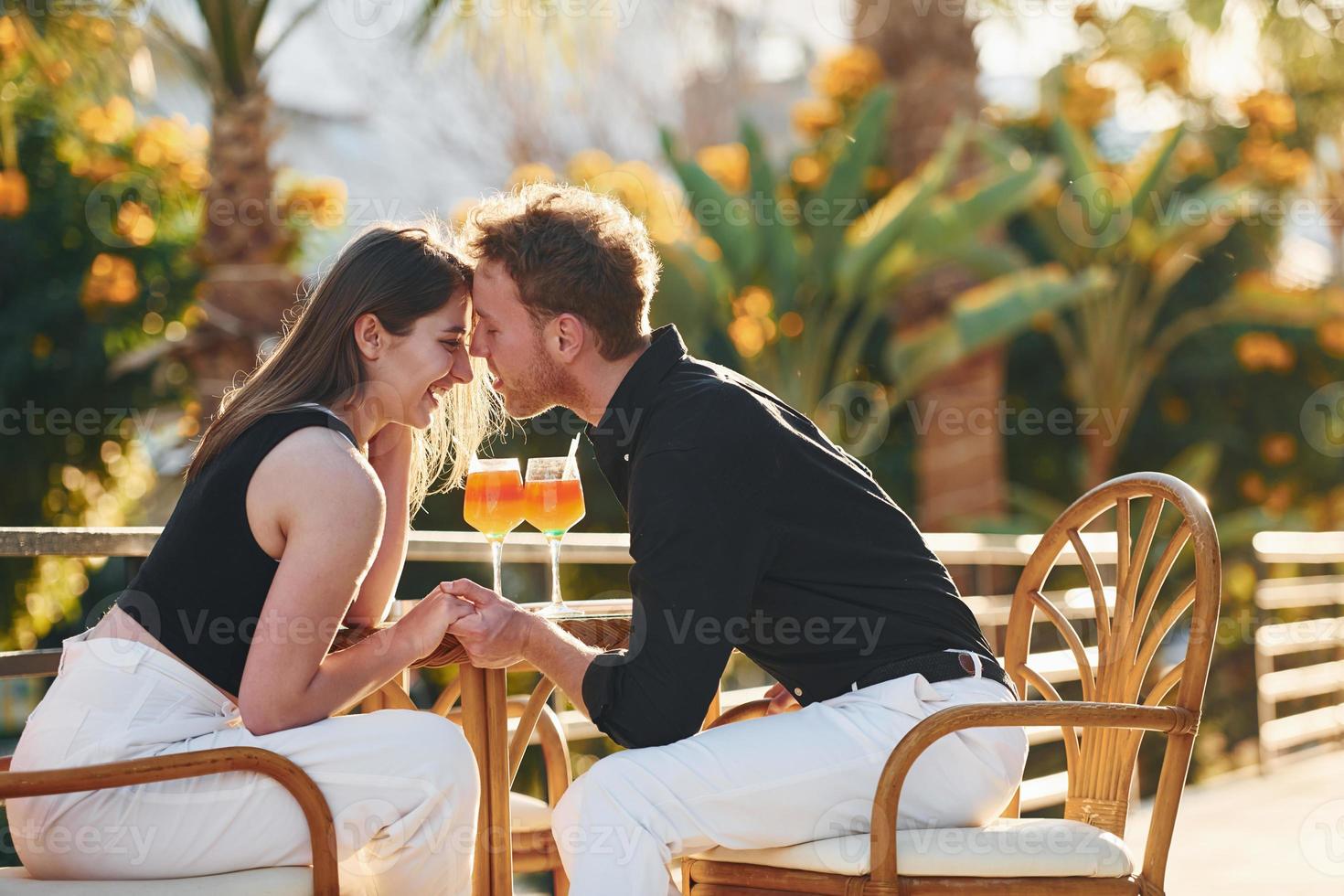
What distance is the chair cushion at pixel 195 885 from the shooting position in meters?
2.02

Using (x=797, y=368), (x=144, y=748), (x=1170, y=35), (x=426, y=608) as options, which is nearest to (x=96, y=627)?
(x=144, y=748)

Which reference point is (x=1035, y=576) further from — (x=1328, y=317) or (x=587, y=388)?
(x=1328, y=317)

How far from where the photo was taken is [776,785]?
2.22 meters

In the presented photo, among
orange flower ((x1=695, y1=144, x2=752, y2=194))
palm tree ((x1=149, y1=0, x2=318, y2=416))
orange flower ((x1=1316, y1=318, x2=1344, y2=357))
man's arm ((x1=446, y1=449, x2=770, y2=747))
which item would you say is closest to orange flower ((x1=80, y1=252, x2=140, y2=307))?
palm tree ((x1=149, y1=0, x2=318, y2=416))

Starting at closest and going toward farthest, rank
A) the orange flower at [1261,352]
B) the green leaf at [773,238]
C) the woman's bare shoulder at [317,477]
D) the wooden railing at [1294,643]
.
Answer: the woman's bare shoulder at [317,477]
the wooden railing at [1294,643]
the green leaf at [773,238]
the orange flower at [1261,352]

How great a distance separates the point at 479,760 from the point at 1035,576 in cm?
122

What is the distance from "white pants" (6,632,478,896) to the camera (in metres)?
2.12

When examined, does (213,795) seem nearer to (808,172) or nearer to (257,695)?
(257,695)

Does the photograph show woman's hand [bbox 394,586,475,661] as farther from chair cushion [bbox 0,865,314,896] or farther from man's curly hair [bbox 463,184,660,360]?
man's curly hair [bbox 463,184,660,360]

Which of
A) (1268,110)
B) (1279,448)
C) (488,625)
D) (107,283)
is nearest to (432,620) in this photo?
(488,625)

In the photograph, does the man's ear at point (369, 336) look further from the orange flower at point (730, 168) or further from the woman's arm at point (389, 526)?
the orange flower at point (730, 168)

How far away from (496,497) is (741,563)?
37.4 inches

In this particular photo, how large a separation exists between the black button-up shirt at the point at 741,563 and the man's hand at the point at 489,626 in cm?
15

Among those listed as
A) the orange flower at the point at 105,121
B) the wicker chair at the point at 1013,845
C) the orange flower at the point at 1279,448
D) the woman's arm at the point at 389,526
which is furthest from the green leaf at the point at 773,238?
the wicker chair at the point at 1013,845
